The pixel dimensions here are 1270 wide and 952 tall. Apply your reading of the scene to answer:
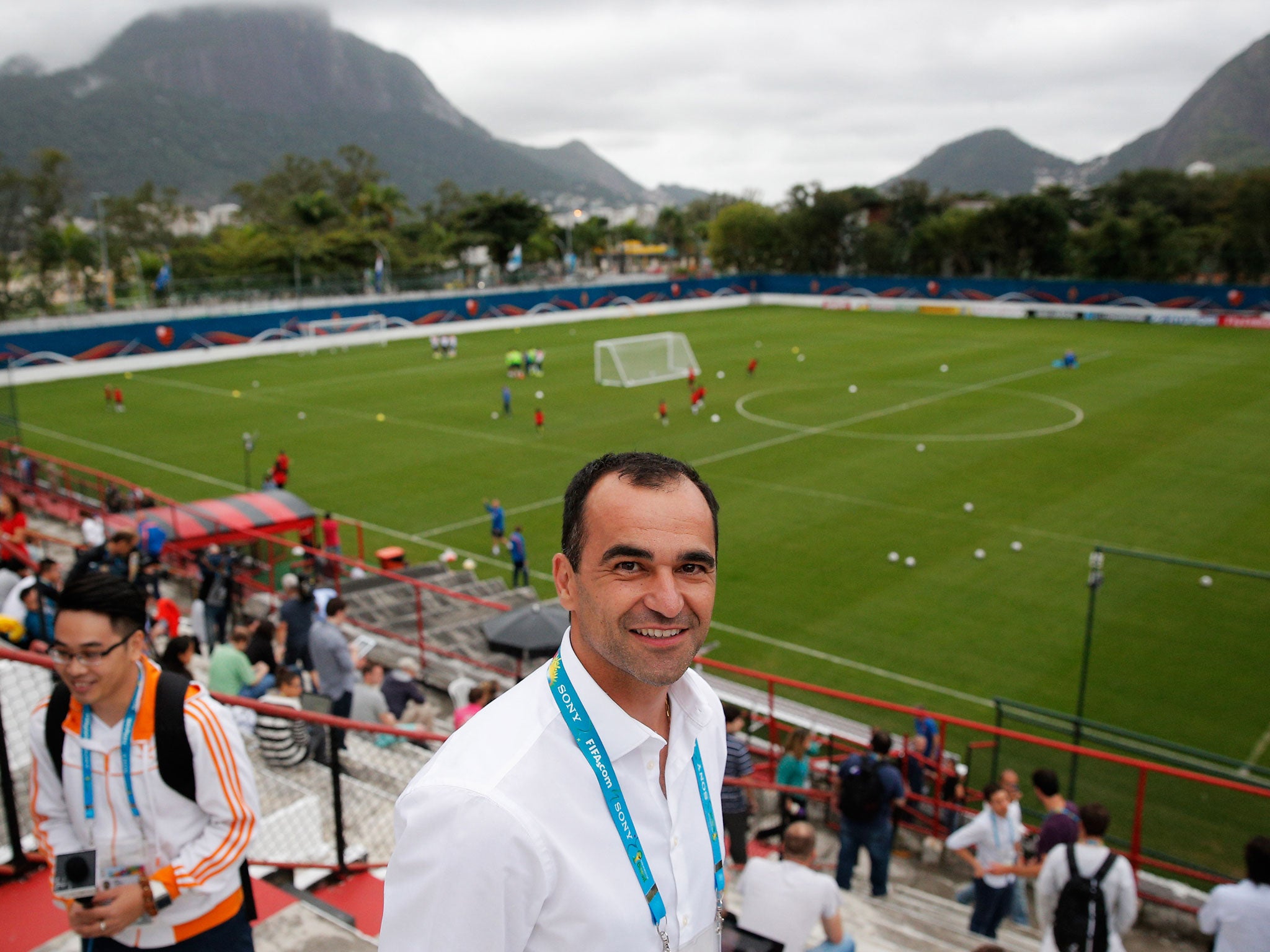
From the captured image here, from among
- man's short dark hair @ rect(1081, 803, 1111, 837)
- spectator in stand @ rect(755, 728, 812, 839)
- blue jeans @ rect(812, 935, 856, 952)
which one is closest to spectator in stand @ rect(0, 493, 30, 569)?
spectator in stand @ rect(755, 728, 812, 839)

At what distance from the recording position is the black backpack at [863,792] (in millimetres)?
8391

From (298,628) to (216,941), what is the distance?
28.0ft

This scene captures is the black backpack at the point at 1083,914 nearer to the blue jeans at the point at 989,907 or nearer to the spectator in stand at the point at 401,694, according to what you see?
the blue jeans at the point at 989,907

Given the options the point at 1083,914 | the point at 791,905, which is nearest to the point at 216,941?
the point at 791,905

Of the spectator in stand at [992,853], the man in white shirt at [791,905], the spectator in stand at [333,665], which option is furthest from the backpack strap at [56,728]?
the spectator in stand at [992,853]

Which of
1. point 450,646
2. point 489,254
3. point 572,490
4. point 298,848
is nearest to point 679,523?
point 572,490

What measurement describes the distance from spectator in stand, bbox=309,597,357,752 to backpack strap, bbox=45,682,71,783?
6420 millimetres

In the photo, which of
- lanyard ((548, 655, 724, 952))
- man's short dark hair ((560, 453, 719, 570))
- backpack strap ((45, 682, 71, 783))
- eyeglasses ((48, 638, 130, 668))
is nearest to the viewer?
lanyard ((548, 655, 724, 952))

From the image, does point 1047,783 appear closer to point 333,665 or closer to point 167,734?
point 167,734

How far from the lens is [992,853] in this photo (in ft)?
26.0

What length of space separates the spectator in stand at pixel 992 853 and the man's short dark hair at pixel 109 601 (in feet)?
21.7

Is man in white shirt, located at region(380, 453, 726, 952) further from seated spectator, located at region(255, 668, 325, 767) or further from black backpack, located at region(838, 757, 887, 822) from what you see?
black backpack, located at region(838, 757, 887, 822)

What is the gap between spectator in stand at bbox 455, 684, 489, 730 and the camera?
30.0ft

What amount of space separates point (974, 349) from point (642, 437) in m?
26.6
